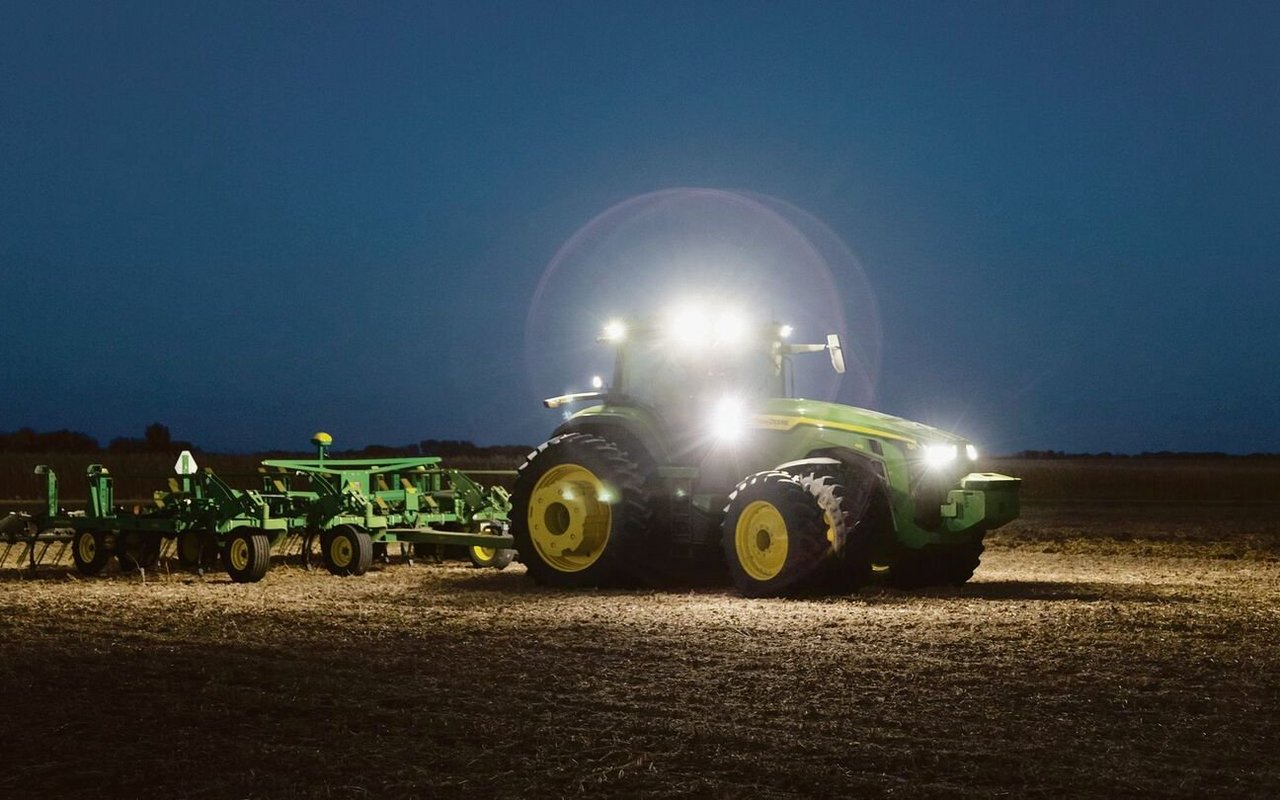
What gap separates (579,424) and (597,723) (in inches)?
290

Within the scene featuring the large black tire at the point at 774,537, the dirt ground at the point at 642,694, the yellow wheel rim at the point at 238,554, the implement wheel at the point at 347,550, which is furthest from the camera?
the implement wheel at the point at 347,550

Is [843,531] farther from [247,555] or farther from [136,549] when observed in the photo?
[136,549]

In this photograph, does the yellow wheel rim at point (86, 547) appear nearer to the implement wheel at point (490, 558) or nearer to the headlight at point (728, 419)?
the implement wheel at point (490, 558)

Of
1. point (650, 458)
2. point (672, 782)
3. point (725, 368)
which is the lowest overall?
point (672, 782)

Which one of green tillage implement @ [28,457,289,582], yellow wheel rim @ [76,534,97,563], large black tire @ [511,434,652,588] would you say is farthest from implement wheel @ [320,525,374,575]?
yellow wheel rim @ [76,534,97,563]

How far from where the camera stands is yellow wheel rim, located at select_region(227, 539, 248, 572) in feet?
53.0

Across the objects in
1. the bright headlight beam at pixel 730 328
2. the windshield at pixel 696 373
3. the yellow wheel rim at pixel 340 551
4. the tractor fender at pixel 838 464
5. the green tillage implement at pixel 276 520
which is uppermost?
the bright headlight beam at pixel 730 328

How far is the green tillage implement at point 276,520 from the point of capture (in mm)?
16375

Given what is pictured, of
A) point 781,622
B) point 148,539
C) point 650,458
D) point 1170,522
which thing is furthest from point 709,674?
point 1170,522

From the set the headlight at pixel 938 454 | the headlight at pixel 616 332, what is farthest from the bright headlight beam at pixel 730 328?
the headlight at pixel 938 454

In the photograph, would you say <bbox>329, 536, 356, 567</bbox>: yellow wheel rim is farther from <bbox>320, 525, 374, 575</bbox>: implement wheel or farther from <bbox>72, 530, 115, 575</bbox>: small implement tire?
<bbox>72, 530, 115, 575</bbox>: small implement tire

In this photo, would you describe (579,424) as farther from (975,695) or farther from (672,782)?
(672,782)

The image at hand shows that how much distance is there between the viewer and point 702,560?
46.5 ft

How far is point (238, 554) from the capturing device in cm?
1617
